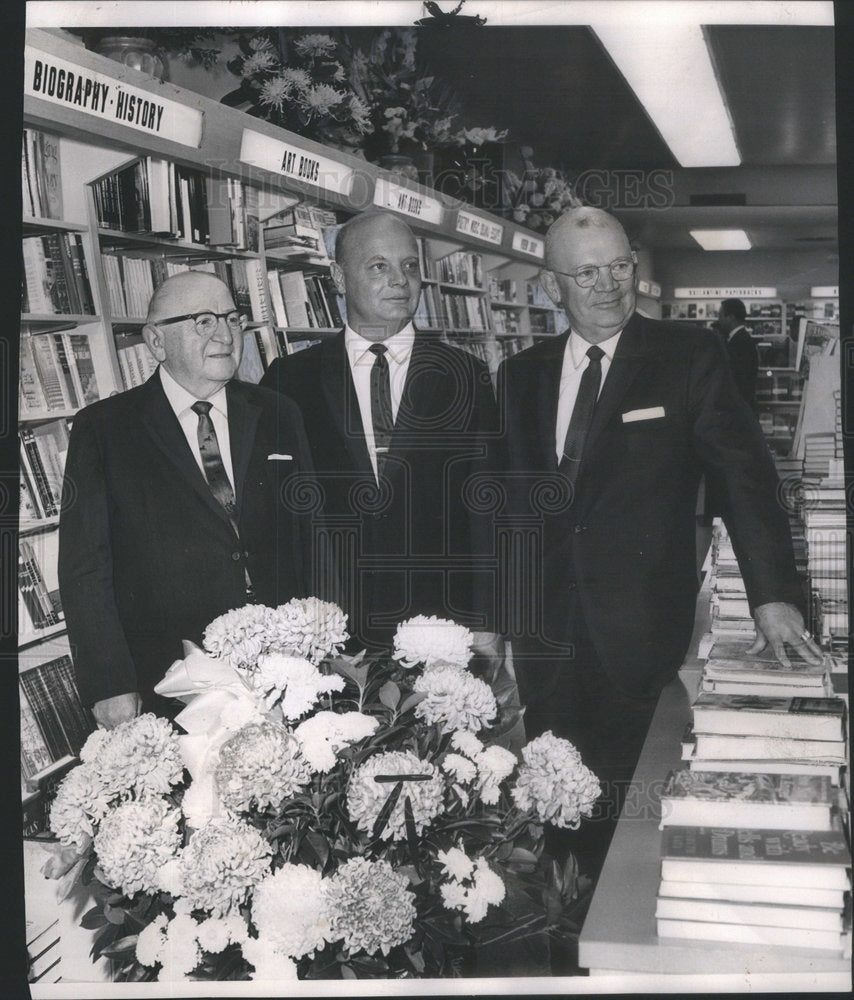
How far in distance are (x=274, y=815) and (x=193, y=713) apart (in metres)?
0.30

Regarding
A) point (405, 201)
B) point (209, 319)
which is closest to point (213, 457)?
point (209, 319)

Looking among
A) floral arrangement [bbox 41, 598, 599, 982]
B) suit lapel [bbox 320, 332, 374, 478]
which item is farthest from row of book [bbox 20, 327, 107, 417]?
floral arrangement [bbox 41, 598, 599, 982]

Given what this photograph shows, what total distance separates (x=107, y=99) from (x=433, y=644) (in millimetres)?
1460

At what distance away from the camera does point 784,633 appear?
2.37 m

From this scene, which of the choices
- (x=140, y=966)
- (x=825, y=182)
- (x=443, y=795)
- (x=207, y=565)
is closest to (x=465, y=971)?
(x=443, y=795)

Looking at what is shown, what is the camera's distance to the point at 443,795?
2.22 meters

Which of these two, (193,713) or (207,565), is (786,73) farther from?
(193,713)

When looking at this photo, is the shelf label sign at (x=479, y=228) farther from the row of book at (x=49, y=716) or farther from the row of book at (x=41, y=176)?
the row of book at (x=49, y=716)

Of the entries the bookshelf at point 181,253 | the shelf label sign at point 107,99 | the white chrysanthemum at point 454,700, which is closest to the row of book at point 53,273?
the bookshelf at point 181,253

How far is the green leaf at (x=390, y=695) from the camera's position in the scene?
2.28m

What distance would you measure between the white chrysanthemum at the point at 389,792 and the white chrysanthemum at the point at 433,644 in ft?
0.83

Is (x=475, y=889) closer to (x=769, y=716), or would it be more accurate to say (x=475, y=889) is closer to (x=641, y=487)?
(x=769, y=716)

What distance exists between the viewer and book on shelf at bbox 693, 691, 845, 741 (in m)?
2.17

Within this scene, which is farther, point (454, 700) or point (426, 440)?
point (426, 440)
